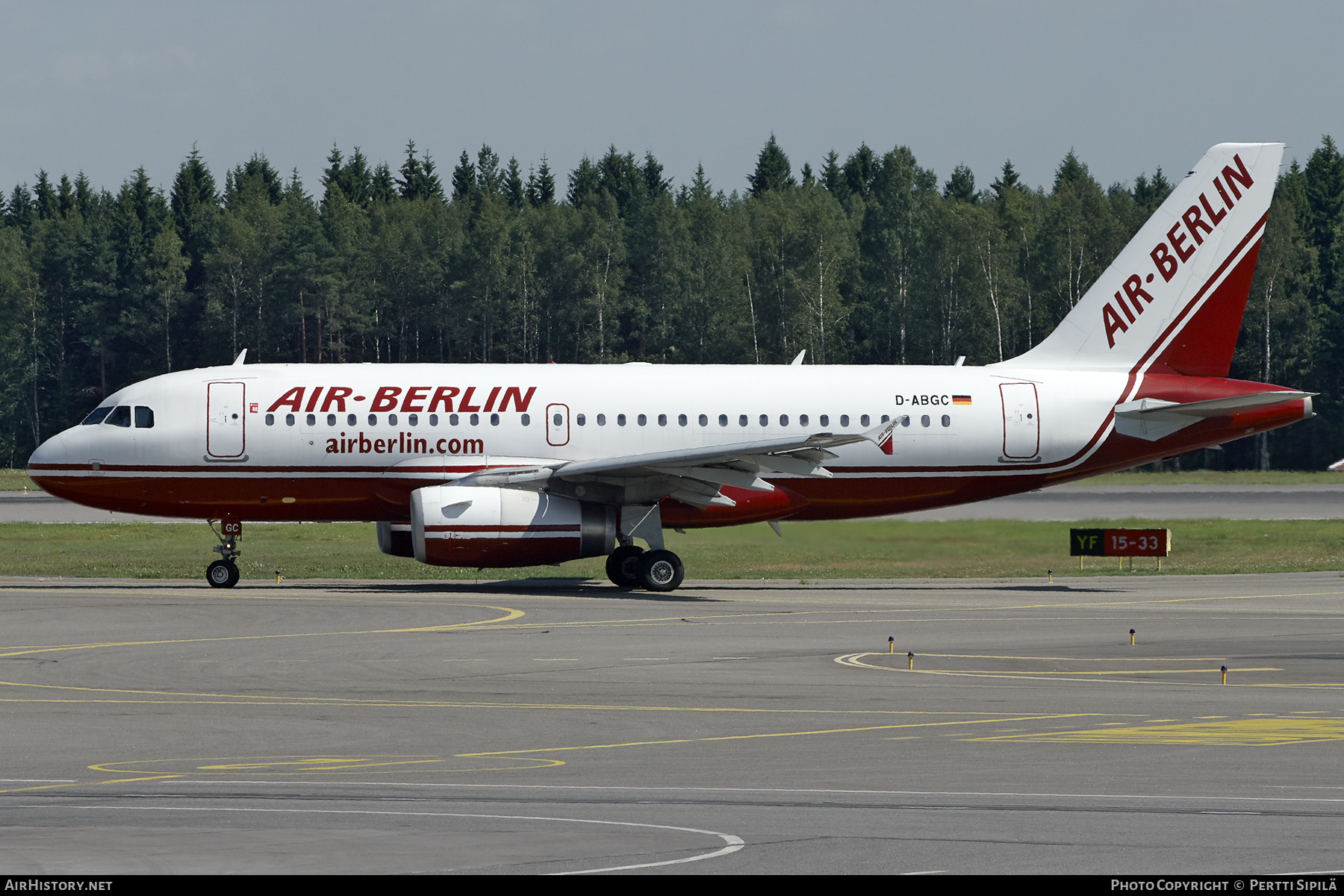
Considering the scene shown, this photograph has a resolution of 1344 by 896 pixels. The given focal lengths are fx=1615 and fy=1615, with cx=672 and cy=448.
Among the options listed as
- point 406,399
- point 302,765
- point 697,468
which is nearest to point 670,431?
point 697,468

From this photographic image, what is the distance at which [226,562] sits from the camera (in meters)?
35.3

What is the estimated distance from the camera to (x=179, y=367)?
11944 cm

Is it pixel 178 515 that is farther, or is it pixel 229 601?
pixel 178 515

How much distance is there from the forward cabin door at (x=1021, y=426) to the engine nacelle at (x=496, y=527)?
389 inches

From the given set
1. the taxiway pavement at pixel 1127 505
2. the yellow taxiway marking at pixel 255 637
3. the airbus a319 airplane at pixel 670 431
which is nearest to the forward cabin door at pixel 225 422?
the airbus a319 airplane at pixel 670 431

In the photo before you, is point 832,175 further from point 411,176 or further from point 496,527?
point 496,527

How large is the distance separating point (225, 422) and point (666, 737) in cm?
2099

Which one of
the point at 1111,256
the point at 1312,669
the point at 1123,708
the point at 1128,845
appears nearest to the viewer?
the point at 1128,845

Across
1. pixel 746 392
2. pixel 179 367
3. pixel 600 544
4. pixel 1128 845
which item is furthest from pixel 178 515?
pixel 179 367

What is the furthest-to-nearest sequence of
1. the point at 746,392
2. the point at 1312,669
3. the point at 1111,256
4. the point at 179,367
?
the point at 179,367, the point at 1111,256, the point at 746,392, the point at 1312,669

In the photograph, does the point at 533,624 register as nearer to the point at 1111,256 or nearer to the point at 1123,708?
the point at 1123,708

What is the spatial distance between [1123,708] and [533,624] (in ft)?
39.3

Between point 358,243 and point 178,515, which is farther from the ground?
point 358,243

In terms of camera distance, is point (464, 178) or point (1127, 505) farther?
point (464, 178)
